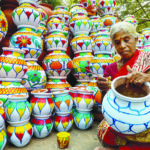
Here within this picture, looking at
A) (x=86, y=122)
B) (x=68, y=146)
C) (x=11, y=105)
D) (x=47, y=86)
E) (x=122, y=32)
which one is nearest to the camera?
(x=122, y=32)

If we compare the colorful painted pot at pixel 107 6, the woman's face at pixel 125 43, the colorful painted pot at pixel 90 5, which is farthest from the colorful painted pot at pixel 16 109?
the colorful painted pot at pixel 90 5

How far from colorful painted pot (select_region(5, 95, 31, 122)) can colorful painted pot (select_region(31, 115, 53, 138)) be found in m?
0.22

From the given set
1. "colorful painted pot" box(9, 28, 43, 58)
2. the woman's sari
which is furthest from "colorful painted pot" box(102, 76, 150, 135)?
"colorful painted pot" box(9, 28, 43, 58)

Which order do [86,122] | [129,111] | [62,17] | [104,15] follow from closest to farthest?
[129,111] < [86,122] < [62,17] < [104,15]

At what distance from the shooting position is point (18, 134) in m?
1.42

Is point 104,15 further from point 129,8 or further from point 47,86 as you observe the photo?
point 129,8

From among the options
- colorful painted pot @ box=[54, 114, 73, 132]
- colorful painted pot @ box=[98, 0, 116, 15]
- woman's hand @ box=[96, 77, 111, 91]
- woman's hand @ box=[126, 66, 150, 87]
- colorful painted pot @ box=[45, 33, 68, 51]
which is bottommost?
colorful painted pot @ box=[54, 114, 73, 132]

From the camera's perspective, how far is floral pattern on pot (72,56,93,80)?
8.18 ft

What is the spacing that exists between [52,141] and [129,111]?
1.09 m

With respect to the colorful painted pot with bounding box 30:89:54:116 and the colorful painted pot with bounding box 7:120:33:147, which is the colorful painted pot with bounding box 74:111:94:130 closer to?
the colorful painted pot with bounding box 30:89:54:116

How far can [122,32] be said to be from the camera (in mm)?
1224

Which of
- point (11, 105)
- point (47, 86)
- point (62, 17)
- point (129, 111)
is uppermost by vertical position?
point (62, 17)

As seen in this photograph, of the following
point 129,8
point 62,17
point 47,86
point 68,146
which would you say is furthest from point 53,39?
point 129,8

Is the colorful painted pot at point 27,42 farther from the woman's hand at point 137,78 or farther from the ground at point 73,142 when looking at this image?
the woman's hand at point 137,78
